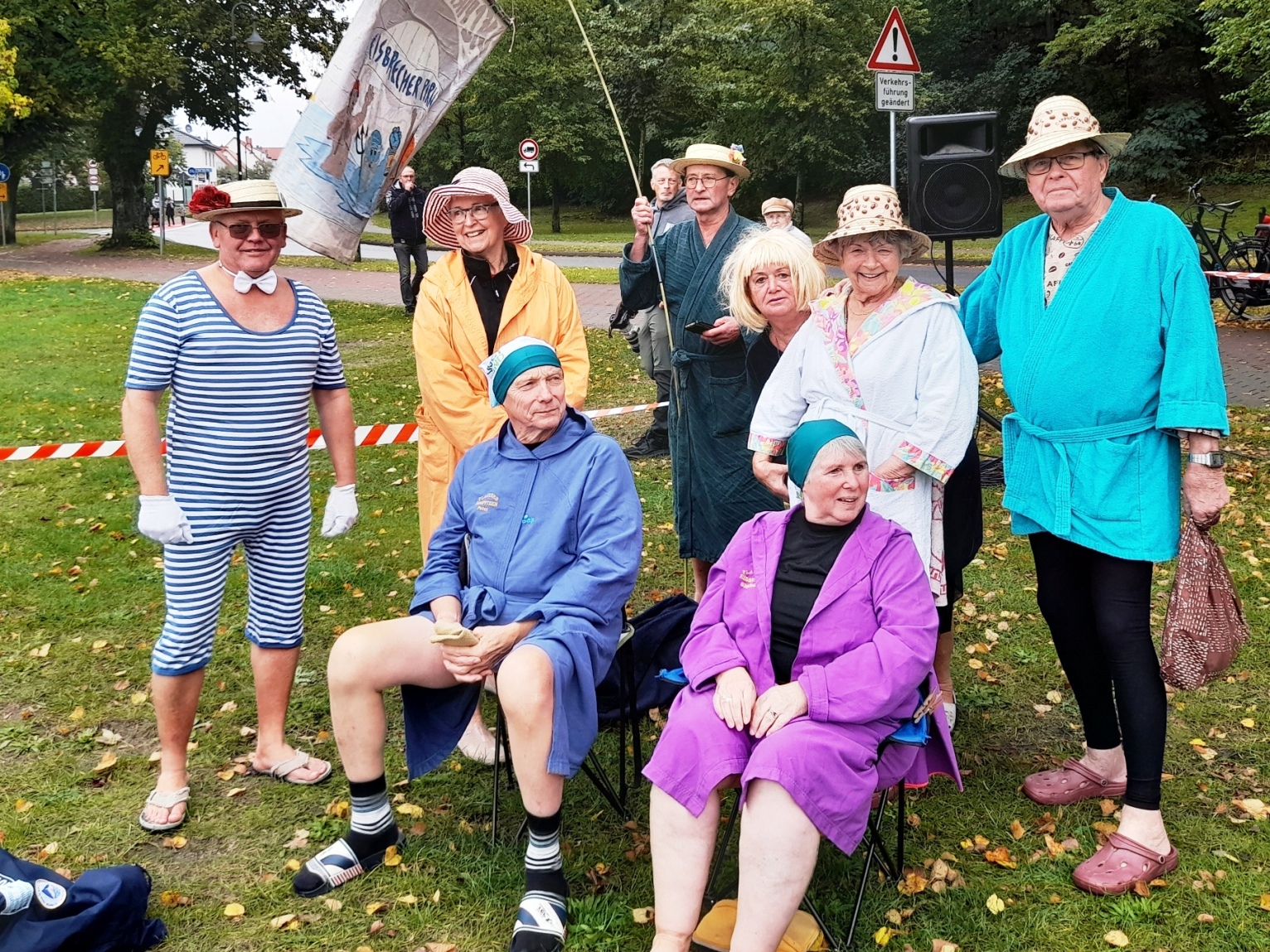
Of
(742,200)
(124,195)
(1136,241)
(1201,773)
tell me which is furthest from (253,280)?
(742,200)

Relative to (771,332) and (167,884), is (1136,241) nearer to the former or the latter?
(771,332)

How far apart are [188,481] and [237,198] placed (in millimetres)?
919

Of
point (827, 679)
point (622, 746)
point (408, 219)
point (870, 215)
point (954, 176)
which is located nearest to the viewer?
point (827, 679)

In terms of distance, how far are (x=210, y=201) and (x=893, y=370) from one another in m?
2.20

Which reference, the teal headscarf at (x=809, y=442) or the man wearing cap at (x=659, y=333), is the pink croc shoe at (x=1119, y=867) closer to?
the teal headscarf at (x=809, y=442)

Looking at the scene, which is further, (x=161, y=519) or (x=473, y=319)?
(x=473, y=319)

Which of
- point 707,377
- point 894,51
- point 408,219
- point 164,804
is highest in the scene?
point 894,51

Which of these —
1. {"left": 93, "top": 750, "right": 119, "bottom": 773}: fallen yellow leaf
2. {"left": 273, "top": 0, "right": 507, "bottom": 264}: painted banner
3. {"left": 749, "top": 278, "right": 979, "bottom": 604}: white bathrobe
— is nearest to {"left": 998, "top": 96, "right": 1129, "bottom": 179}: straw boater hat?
{"left": 749, "top": 278, "right": 979, "bottom": 604}: white bathrobe

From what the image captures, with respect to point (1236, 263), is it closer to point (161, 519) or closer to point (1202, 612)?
point (1202, 612)

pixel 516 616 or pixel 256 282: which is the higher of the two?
pixel 256 282

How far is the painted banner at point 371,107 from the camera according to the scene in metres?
3.95

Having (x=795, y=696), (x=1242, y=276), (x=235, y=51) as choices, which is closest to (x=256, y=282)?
(x=795, y=696)

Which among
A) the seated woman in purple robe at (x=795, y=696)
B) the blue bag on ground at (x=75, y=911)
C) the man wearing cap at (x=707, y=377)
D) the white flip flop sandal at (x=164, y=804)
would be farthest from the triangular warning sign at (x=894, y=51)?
the blue bag on ground at (x=75, y=911)

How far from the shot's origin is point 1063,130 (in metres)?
3.18
